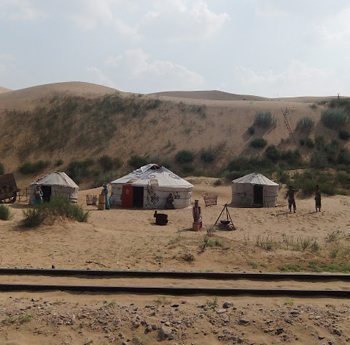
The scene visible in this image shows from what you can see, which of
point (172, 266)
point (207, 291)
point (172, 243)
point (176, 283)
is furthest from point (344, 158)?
point (207, 291)

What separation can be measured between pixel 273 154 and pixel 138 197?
19160 mm

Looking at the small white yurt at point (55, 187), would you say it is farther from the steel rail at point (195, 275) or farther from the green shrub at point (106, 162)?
the steel rail at point (195, 275)

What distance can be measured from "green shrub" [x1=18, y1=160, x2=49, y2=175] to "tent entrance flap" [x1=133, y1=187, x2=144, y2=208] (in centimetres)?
1860

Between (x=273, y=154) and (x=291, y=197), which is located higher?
(x=273, y=154)

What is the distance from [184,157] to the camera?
3988 cm

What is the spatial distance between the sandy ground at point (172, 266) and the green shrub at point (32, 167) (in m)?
19.8

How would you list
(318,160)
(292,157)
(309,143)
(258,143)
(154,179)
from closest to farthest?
(154,179)
(318,160)
(292,157)
(309,143)
(258,143)

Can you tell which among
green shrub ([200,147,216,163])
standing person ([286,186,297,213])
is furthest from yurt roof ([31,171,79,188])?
green shrub ([200,147,216,163])

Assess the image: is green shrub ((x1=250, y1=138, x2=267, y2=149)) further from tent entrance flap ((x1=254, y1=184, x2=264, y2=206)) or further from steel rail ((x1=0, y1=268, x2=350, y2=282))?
steel rail ((x1=0, y1=268, x2=350, y2=282))

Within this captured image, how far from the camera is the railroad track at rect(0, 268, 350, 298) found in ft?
24.0

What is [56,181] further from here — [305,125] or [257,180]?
[305,125]

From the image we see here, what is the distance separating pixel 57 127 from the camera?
46.4 m

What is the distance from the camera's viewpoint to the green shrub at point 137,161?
3883cm

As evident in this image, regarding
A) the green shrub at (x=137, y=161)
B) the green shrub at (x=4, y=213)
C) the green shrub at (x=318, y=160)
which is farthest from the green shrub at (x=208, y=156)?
the green shrub at (x=4, y=213)
